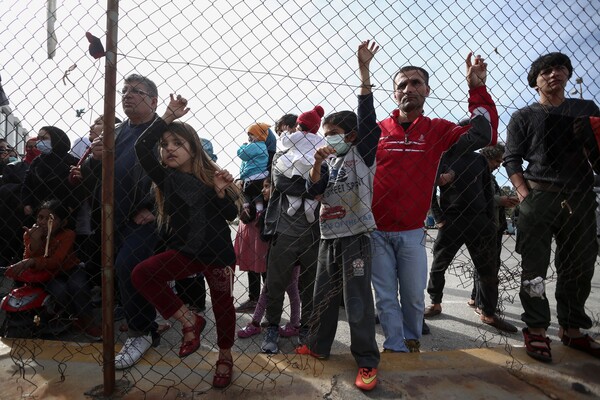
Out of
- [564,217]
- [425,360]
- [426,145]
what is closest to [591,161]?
[564,217]

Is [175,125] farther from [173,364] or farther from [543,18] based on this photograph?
[543,18]

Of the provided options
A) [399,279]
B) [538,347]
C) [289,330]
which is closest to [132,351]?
[289,330]

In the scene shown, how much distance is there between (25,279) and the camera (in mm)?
2709

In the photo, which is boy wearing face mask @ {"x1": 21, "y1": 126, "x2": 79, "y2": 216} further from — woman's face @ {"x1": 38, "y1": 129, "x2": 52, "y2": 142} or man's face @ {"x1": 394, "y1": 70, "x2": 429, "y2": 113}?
man's face @ {"x1": 394, "y1": 70, "x2": 429, "y2": 113}

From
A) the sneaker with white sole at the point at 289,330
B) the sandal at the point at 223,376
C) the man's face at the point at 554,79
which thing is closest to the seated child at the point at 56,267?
the sandal at the point at 223,376

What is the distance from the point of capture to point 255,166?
3756 mm

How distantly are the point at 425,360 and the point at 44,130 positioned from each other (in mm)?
3414

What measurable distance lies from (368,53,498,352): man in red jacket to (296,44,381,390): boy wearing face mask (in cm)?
21

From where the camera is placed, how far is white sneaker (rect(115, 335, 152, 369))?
7.20ft

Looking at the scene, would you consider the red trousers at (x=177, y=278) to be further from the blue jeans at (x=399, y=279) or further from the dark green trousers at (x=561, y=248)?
the dark green trousers at (x=561, y=248)

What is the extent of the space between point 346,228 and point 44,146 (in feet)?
8.58

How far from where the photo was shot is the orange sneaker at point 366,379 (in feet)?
6.65

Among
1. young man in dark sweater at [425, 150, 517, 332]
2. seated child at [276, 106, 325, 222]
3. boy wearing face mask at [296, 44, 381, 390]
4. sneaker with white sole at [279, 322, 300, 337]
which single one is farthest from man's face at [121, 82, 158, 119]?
young man in dark sweater at [425, 150, 517, 332]

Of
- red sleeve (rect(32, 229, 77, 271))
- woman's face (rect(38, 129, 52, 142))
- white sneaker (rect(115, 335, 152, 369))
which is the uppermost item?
woman's face (rect(38, 129, 52, 142))
